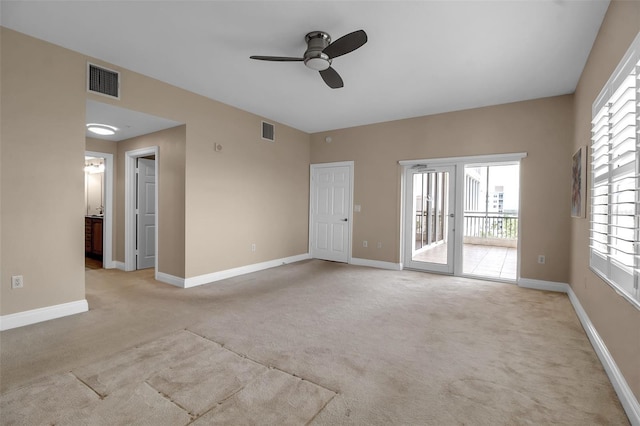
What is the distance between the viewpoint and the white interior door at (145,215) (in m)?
5.55

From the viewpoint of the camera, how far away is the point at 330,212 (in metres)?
6.57

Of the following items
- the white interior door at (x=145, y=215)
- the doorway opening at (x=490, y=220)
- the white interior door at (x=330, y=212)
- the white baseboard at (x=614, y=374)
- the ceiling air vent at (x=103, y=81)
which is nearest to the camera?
the white baseboard at (x=614, y=374)

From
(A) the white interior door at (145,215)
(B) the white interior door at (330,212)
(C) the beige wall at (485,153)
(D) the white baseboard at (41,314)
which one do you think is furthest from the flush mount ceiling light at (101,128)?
(C) the beige wall at (485,153)

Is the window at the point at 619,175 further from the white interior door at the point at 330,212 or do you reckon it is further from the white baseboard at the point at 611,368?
the white interior door at the point at 330,212

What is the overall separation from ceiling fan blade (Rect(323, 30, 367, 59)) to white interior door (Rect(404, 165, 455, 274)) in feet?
10.8

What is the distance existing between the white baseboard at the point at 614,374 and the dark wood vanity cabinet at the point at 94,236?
24.6 ft

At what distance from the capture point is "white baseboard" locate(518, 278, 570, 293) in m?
4.36

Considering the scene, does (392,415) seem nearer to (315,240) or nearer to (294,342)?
(294,342)

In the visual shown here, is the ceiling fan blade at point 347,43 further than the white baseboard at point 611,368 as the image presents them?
Yes

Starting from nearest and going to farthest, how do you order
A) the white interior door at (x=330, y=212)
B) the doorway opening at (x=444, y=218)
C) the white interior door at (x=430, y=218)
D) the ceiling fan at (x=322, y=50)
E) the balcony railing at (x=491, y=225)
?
the ceiling fan at (x=322, y=50), the doorway opening at (x=444, y=218), the white interior door at (x=430, y=218), the white interior door at (x=330, y=212), the balcony railing at (x=491, y=225)

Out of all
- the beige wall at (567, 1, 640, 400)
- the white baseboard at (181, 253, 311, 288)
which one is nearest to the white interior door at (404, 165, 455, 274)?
the beige wall at (567, 1, 640, 400)

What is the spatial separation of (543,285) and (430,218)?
6.41 feet

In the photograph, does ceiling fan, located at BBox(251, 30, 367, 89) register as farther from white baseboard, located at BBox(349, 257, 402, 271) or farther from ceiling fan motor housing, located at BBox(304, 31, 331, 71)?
white baseboard, located at BBox(349, 257, 402, 271)

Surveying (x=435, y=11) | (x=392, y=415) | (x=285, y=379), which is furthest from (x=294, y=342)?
(x=435, y=11)
